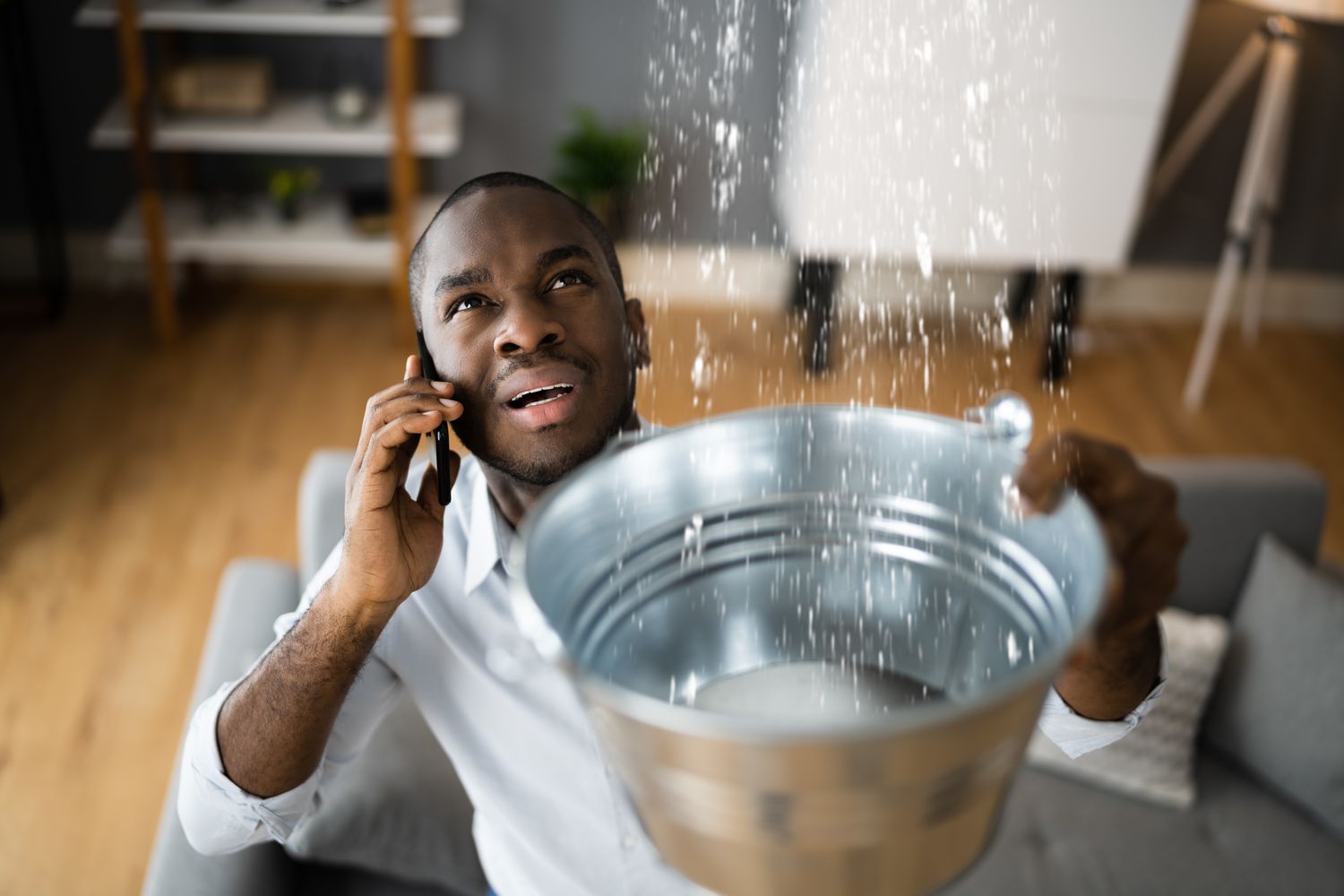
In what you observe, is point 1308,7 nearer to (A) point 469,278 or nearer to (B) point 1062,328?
(B) point 1062,328

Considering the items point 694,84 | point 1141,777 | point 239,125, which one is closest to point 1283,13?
point 694,84

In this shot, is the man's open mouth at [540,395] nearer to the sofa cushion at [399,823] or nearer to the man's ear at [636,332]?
the man's ear at [636,332]

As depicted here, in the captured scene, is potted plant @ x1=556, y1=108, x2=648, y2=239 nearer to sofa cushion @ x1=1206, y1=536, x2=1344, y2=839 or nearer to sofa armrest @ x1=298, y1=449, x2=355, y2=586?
sofa armrest @ x1=298, y1=449, x2=355, y2=586

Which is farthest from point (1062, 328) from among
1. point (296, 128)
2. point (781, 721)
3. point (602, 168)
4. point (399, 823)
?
point (781, 721)

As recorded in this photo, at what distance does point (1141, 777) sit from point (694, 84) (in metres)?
2.39

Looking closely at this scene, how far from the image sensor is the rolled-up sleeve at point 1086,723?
911mm

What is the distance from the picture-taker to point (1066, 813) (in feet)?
6.00

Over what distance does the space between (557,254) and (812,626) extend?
36 cm

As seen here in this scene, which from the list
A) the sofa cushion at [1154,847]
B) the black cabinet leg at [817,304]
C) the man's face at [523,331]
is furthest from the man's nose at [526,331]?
the black cabinet leg at [817,304]

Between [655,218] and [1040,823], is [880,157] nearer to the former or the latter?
[655,218]

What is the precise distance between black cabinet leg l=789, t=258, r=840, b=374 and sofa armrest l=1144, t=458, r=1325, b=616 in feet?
5.08

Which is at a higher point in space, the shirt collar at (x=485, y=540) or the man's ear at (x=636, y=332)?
the man's ear at (x=636, y=332)

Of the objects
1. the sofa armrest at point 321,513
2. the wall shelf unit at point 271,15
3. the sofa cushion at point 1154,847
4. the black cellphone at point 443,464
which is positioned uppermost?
the black cellphone at point 443,464

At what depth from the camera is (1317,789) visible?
179 centimetres
